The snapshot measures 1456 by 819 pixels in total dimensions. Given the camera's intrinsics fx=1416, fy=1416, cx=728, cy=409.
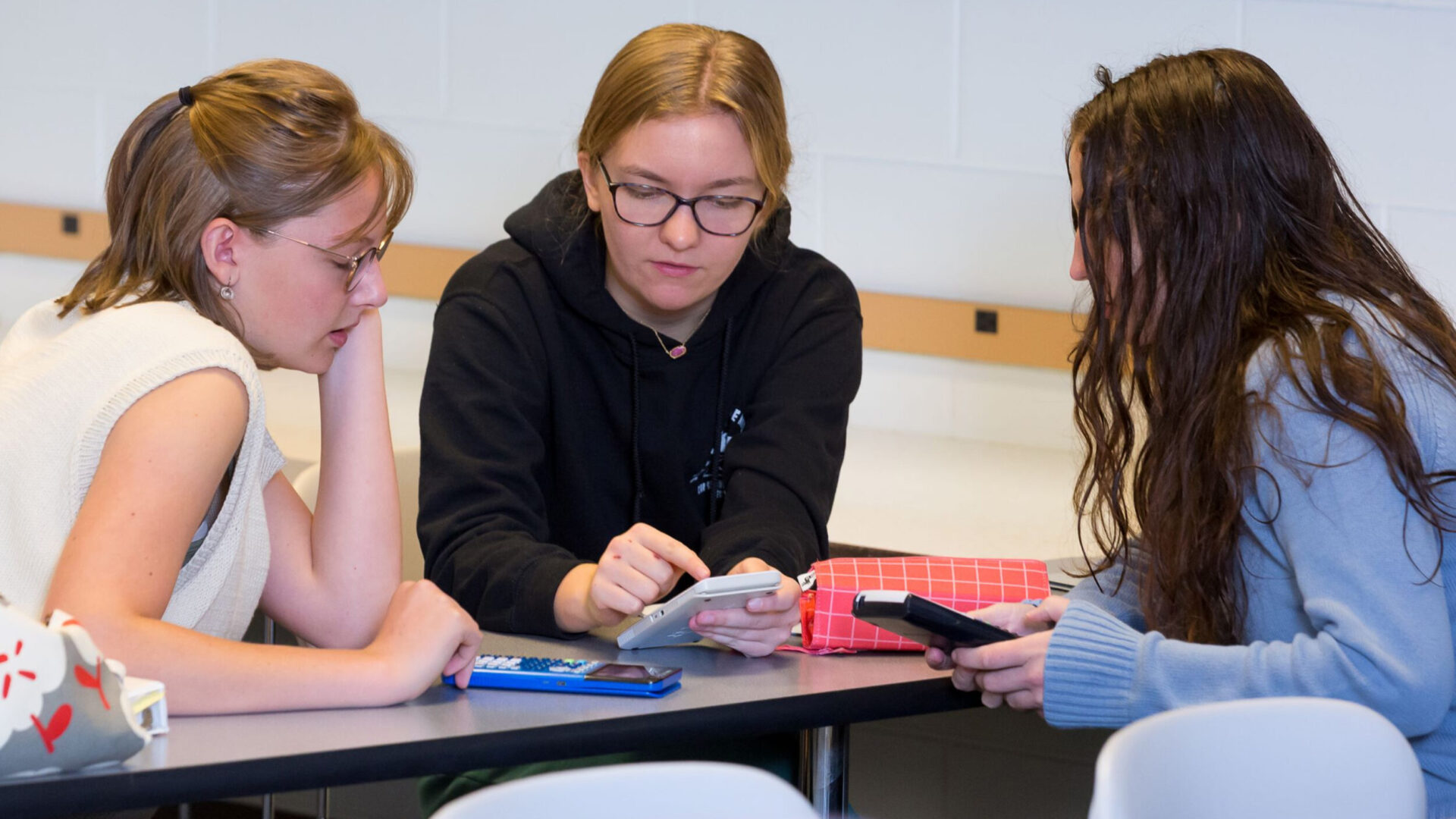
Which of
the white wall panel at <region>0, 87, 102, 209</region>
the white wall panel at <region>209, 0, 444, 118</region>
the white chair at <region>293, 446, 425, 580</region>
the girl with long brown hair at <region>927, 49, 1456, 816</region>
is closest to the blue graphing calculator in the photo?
the girl with long brown hair at <region>927, 49, 1456, 816</region>

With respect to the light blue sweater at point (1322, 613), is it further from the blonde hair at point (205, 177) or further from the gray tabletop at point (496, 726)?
the blonde hair at point (205, 177)

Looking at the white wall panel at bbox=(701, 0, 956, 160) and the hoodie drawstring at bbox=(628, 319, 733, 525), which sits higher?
the white wall panel at bbox=(701, 0, 956, 160)

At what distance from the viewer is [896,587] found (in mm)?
1617

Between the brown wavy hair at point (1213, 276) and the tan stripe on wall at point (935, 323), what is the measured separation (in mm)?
1914

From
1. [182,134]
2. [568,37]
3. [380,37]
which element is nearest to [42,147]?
[380,37]

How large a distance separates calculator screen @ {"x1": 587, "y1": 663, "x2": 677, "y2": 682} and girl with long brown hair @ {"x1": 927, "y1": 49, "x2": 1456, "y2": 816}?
0.31 meters

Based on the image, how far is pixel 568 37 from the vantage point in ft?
12.9

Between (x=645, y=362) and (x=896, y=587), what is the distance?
617mm

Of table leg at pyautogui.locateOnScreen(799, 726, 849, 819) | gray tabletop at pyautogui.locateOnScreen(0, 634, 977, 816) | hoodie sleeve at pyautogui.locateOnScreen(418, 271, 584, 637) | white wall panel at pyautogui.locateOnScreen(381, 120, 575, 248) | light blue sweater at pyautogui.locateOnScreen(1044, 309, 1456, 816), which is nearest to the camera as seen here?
gray tabletop at pyautogui.locateOnScreen(0, 634, 977, 816)

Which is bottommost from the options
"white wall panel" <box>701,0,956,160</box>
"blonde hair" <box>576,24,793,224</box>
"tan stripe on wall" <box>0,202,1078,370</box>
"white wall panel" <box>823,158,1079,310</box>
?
"tan stripe on wall" <box>0,202,1078,370</box>

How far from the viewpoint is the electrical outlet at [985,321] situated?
3.57m

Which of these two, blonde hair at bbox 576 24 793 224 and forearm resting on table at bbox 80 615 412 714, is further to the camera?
blonde hair at bbox 576 24 793 224

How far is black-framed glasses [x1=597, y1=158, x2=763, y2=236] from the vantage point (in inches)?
74.1

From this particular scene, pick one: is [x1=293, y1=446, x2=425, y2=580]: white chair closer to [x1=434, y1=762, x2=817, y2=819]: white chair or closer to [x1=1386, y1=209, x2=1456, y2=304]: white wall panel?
[x1=434, y1=762, x2=817, y2=819]: white chair
